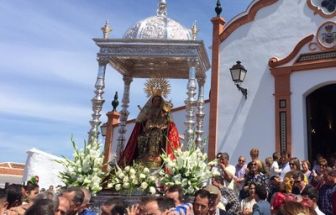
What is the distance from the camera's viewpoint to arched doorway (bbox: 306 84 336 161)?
10.9 m

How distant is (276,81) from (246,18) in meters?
2.33

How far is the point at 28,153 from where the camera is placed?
1101 centimetres

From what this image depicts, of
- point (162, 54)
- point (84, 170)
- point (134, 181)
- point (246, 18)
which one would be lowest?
point (134, 181)

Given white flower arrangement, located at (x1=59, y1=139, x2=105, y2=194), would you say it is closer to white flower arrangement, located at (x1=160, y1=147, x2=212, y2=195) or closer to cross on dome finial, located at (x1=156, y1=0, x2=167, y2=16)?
white flower arrangement, located at (x1=160, y1=147, x2=212, y2=195)

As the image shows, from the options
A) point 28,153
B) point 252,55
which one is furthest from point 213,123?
point 28,153

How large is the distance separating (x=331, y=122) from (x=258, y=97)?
9.76 feet

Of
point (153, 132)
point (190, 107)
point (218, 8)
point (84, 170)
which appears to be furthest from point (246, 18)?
point (84, 170)

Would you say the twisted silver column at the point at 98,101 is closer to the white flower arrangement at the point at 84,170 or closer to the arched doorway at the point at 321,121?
the white flower arrangement at the point at 84,170

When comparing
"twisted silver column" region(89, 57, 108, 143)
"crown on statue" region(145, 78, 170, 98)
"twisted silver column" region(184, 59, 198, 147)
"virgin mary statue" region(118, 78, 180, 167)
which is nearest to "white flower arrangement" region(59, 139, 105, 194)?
"twisted silver column" region(89, 57, 108, 143)

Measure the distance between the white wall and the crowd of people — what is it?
1.79 metres

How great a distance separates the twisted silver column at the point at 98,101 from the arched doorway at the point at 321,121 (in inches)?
224

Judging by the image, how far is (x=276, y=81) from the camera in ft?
36.7

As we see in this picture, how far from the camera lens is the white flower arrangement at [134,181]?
286 inches

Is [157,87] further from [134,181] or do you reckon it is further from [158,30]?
[134,181]
